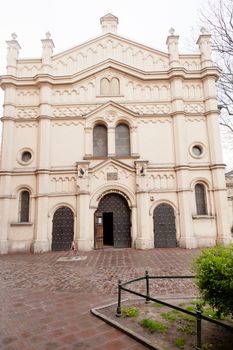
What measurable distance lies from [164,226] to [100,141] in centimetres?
735

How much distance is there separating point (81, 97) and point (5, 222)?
1008 cm

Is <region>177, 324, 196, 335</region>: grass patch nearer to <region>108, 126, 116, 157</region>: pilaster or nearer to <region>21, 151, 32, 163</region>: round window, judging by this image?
<region>108, 126, 116, 157</region>: pilaster

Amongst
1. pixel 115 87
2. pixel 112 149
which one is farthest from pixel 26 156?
pixel 115 87

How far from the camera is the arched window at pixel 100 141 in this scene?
16953 mm

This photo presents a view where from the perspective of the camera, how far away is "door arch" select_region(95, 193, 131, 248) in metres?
15.5

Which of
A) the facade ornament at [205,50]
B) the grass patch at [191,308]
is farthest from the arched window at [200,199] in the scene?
the grass patch at [191,308]

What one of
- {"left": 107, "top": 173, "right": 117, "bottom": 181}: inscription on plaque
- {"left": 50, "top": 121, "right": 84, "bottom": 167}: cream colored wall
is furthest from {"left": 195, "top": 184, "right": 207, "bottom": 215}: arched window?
{"left": 50, "top": 121, "right": 84, "bottom": 167}: cream colored wall

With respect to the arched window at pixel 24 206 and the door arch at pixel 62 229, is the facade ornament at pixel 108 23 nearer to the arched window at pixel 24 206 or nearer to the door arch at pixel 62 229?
the arched window at pixel 24 206

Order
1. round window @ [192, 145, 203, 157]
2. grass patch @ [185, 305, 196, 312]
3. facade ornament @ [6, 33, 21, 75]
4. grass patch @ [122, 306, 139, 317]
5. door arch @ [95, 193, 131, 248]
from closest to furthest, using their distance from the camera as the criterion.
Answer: grass patch @ [122, 306, 139, 317] < grass patch @ [185, 305, 196, 312] < door arch @ [95, 193, 131, 248] < round window @ [192, 145, 203, 157] < facade ornament @ [6, 33, 21, 75]

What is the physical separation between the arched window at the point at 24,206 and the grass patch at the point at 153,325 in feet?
42.4

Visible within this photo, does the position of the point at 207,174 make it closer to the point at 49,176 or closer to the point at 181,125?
the point at 181,125

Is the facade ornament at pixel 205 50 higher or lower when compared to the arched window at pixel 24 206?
higher

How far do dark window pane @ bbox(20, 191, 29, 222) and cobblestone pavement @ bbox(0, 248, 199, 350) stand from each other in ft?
13.7

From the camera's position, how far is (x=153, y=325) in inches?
175
